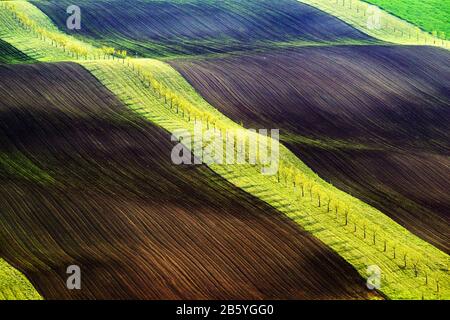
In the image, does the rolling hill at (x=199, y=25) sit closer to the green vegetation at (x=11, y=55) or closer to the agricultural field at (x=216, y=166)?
the agricultural field at (x=216, y=166)

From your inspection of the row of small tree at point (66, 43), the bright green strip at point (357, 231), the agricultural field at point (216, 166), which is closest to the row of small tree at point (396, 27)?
the agricultural field at point (216, 166)

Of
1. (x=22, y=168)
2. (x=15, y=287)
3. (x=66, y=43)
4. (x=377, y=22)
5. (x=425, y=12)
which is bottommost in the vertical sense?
(x=15, y=287)

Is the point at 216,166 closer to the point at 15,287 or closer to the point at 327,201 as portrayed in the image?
the point at 327,201

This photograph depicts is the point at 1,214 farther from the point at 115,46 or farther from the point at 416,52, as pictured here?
the point at 416,52

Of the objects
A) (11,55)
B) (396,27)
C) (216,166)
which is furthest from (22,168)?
(396,27)

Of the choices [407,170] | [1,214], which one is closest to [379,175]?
[407,170]

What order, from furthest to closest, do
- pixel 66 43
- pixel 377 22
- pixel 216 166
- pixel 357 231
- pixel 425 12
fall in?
pixel 425 12
pixel 377 22
pixel 66 43
pixel 216 166
pixel 357 231
